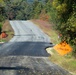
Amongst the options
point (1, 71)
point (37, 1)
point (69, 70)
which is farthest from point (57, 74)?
point (37, 1)

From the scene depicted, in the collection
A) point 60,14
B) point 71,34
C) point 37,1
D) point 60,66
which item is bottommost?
point 37,1

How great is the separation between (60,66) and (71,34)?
120 inches

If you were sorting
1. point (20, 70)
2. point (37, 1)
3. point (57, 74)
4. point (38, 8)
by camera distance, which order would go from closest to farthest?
1. point (57, 74)
2. point (20, 70)
3. point (38, 8)
4. point (37, 1)

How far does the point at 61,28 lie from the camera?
99.7 feet

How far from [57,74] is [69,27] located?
474 cm

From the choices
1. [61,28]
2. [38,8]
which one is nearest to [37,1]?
[38,8]

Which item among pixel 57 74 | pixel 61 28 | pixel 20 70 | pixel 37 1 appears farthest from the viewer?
pixel 37 1

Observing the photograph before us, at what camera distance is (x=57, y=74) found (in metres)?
25.0

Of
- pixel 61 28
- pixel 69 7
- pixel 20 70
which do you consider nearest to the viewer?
pixel 20 70

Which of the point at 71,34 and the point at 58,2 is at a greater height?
the point at 58,2

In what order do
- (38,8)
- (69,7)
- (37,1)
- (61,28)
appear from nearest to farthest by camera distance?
(69,7)
(61,28)
(38,8)
(37,1)

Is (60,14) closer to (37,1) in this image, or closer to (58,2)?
(58,2)

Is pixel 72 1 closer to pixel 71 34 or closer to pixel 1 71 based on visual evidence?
pixel 71 34

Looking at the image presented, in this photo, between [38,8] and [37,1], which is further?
[37,1]
